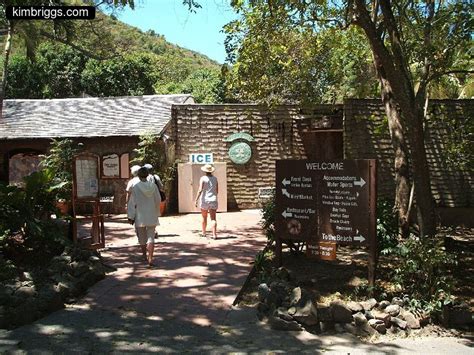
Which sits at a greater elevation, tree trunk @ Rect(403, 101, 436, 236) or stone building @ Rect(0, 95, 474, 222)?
stone building @ Rect(0, 95, 474, 222)

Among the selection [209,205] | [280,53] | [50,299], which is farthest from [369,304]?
[280,53]

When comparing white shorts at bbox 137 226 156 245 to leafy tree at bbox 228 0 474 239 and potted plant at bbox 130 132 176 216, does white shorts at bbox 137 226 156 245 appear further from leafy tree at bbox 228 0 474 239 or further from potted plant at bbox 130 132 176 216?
potted plant at bbox 130 132 176 216

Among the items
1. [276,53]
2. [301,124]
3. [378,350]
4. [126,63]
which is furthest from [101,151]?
[126,63]

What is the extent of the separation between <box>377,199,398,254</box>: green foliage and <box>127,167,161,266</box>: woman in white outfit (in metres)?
3.63

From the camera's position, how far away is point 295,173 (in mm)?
7402

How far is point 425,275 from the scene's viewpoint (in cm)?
620

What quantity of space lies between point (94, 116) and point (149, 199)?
10.9m

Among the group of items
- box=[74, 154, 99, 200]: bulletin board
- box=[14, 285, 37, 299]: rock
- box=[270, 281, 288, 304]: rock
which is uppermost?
box=[74, 154, 99, 200]: bulletin board

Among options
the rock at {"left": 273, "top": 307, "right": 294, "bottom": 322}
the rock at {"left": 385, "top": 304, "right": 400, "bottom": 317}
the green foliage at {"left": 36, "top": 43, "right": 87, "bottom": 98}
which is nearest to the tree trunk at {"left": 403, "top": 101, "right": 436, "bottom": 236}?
the rock at {"left": 385, "top": 304, "right": 400, "bottom": 317}

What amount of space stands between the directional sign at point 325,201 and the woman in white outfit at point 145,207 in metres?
2.10

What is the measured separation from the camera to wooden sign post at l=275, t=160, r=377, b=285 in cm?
670

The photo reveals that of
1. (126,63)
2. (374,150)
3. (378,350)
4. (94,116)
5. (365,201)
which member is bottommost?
(378,350)

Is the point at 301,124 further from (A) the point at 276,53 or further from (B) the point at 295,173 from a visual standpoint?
(B) the point at 295,173

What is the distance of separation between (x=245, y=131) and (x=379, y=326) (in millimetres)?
11764
